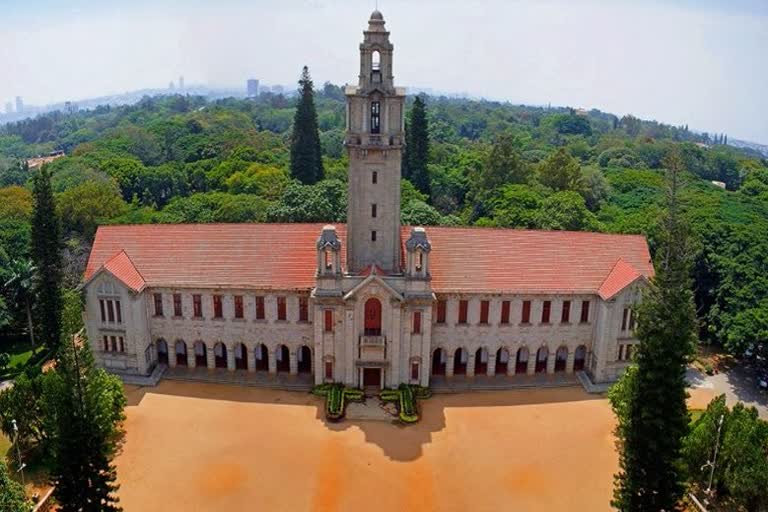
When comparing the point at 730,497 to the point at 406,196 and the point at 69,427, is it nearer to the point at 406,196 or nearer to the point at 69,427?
the point at 69,427

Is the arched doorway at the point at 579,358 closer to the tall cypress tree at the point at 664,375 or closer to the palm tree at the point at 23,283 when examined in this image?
the tall cypress tree at the point at 664,375

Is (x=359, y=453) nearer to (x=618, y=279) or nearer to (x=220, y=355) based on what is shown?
(x=220, y=355)

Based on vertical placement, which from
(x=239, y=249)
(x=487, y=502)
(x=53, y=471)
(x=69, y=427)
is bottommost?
(x=487, y=502)

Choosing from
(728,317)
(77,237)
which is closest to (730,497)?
(728,317)

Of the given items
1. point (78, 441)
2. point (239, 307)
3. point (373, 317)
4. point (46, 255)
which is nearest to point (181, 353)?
point (239, 307)

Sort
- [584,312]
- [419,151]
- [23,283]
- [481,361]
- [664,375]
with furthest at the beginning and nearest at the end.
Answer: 1. [419,151]
2. [23,283]
3. [481,361]
4. [584,312]
5. [664,375]

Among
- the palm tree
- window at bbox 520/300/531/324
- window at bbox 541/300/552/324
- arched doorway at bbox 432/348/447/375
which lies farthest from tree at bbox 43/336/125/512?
window at bbox 541/300/552/324

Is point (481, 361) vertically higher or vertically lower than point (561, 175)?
lower
